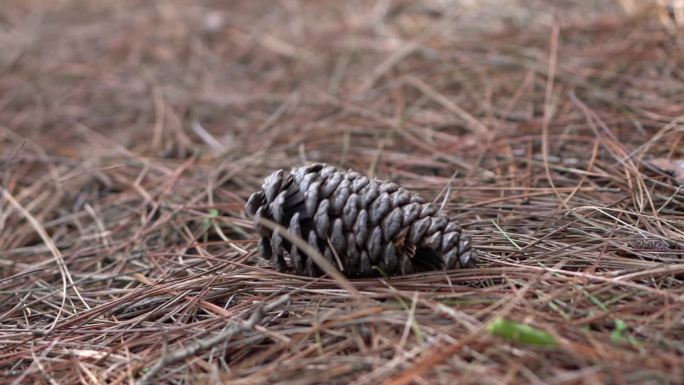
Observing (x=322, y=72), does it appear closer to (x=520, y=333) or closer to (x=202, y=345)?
(x=202, y=345)

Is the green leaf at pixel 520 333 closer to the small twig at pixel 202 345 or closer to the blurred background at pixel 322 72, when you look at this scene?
the small twig at pixel 202 345

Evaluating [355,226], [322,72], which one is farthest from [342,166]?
[322,72]

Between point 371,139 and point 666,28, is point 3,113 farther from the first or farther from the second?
point 666,28

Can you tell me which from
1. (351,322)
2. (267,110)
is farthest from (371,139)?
(351,322)

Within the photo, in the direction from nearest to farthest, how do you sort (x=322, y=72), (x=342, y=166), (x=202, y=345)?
(x=202, y=345), (x=342, y=166), (x=322, y=72)

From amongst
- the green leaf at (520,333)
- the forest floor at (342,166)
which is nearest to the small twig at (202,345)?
the forest floor at (342,166)

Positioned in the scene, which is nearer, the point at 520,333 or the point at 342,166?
the point at 520,333

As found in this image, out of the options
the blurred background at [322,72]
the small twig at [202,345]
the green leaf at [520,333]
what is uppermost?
the blurred background at [322,72]
